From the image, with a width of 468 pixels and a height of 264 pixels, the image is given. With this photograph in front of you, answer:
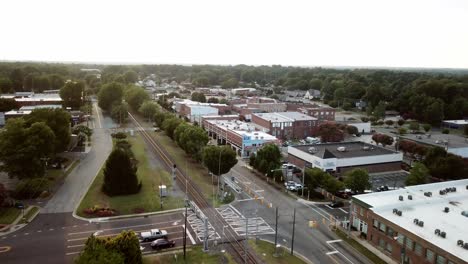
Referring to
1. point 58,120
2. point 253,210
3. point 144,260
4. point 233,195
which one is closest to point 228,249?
point 144,260

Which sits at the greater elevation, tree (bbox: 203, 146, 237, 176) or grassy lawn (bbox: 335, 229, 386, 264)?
tree (bbox: 203, 146, 237, 176)

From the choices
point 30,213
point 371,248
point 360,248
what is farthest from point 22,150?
point 371,248

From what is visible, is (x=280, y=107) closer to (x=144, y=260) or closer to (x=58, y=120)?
(x=58, y=120)

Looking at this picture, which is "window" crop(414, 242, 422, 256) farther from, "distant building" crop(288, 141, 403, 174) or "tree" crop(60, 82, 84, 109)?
"tree" crop(60, 82, 84, 109)

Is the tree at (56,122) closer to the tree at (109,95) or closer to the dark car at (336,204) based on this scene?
the dark car at (336,204)

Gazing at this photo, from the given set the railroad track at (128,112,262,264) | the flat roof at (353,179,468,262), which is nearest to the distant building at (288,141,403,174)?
the flat roof at (353,179,468,262)

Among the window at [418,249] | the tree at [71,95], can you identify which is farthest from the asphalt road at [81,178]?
the window at [418,249]

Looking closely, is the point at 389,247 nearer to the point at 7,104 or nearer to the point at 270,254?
the point at 270,254
